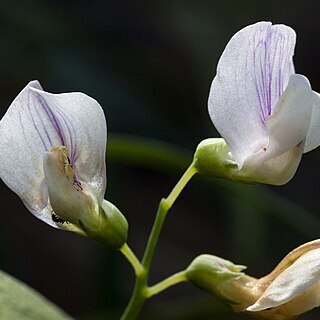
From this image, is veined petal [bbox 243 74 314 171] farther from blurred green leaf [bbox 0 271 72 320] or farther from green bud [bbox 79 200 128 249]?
blurred green leaf [bbox 0 271 72 320]

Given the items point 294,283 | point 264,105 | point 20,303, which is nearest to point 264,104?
point 264,105

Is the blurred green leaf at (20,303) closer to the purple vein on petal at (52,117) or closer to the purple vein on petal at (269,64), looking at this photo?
the purple vein on petal at (52,117)

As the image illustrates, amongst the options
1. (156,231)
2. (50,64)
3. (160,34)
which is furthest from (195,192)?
(156,231)

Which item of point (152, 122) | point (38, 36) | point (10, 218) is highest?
point (38, 36)

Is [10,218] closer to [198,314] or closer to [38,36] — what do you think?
[38,36]

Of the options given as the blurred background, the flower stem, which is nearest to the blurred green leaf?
the flower stem

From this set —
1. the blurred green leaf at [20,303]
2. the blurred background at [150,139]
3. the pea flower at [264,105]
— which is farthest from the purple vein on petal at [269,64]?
the blurred background at [150,139]

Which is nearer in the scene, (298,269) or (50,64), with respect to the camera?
(298,269)
